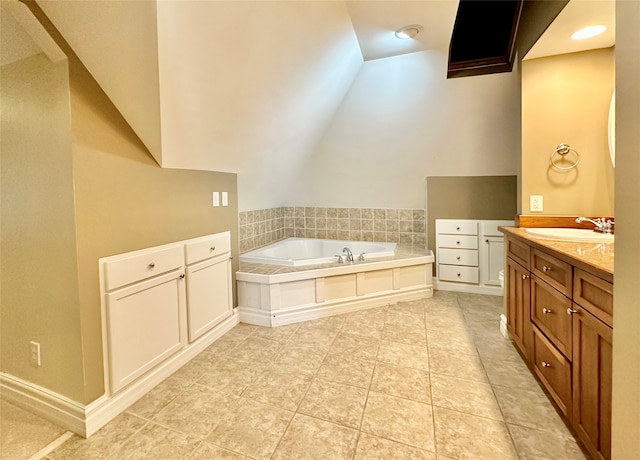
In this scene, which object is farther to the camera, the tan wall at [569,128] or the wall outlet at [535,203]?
the wall outlet at [535,203]

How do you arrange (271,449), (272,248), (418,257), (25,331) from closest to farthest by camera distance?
(271,449) → (25,331) → (418,257) → (272,248)

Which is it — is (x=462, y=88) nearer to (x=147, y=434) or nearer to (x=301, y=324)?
(x=301, y=324)

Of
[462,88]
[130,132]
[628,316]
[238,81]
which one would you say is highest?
[462,88]

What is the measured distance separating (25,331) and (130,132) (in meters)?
1.21

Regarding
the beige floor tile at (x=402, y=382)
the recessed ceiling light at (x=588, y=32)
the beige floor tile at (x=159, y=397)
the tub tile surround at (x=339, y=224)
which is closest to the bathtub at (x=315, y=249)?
the tub tile surround at (x=339, y=224)

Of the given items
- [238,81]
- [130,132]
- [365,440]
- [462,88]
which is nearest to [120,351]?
[130,132]

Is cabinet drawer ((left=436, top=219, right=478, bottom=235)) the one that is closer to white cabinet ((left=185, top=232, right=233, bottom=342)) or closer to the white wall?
the white wall

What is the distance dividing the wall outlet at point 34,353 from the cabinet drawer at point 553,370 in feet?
8.65

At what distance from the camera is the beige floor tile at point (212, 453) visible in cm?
134

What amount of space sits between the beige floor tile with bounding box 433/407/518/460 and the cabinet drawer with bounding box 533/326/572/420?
0.31 m

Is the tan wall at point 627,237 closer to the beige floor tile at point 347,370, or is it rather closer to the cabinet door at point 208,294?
the beige floor tile at point 347,370

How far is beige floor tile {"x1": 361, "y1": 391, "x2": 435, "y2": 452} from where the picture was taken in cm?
143

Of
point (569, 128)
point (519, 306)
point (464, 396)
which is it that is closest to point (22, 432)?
point (464, 396)

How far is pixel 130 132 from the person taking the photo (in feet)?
5.45
